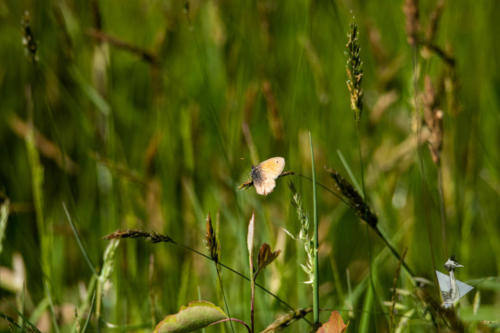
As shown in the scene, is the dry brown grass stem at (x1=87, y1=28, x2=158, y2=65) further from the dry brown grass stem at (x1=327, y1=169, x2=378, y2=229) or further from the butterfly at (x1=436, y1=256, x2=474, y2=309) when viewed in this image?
the butterfly at (x1=436, y1=256, x2=474, y2=309)

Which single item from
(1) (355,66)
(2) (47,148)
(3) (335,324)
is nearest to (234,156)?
(2) (47,148)

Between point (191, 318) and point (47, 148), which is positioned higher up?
point (47, 148)

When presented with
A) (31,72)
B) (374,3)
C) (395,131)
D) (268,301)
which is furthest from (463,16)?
(31,72)

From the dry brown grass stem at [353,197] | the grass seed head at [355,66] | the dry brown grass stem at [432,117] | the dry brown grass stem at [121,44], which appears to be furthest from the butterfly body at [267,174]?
the dry brown grass stem at [121,44]

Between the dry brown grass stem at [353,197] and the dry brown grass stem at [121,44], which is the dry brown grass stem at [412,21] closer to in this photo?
the dry brown grass stem at [353,197]

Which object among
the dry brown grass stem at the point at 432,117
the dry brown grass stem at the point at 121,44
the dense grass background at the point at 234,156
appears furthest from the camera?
the dry brown grass stem at the point at 121,44

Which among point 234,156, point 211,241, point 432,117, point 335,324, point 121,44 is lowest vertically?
point 335,324

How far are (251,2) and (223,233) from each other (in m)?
1.05

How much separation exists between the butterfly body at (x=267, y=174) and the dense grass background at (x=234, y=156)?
1.24ft

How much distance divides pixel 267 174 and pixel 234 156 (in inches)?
36.2

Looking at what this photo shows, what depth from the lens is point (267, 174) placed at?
69 cm

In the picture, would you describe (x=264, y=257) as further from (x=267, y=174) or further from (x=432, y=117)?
(x=432, y=117)

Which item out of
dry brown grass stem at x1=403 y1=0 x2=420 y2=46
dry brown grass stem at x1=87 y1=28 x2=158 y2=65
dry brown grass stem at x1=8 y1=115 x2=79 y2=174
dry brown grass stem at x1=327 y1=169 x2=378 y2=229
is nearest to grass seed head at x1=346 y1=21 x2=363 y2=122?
dry brown grass stem at x1=327 y1=169 x2=378 y2=229

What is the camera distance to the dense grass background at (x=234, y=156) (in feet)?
4.23
